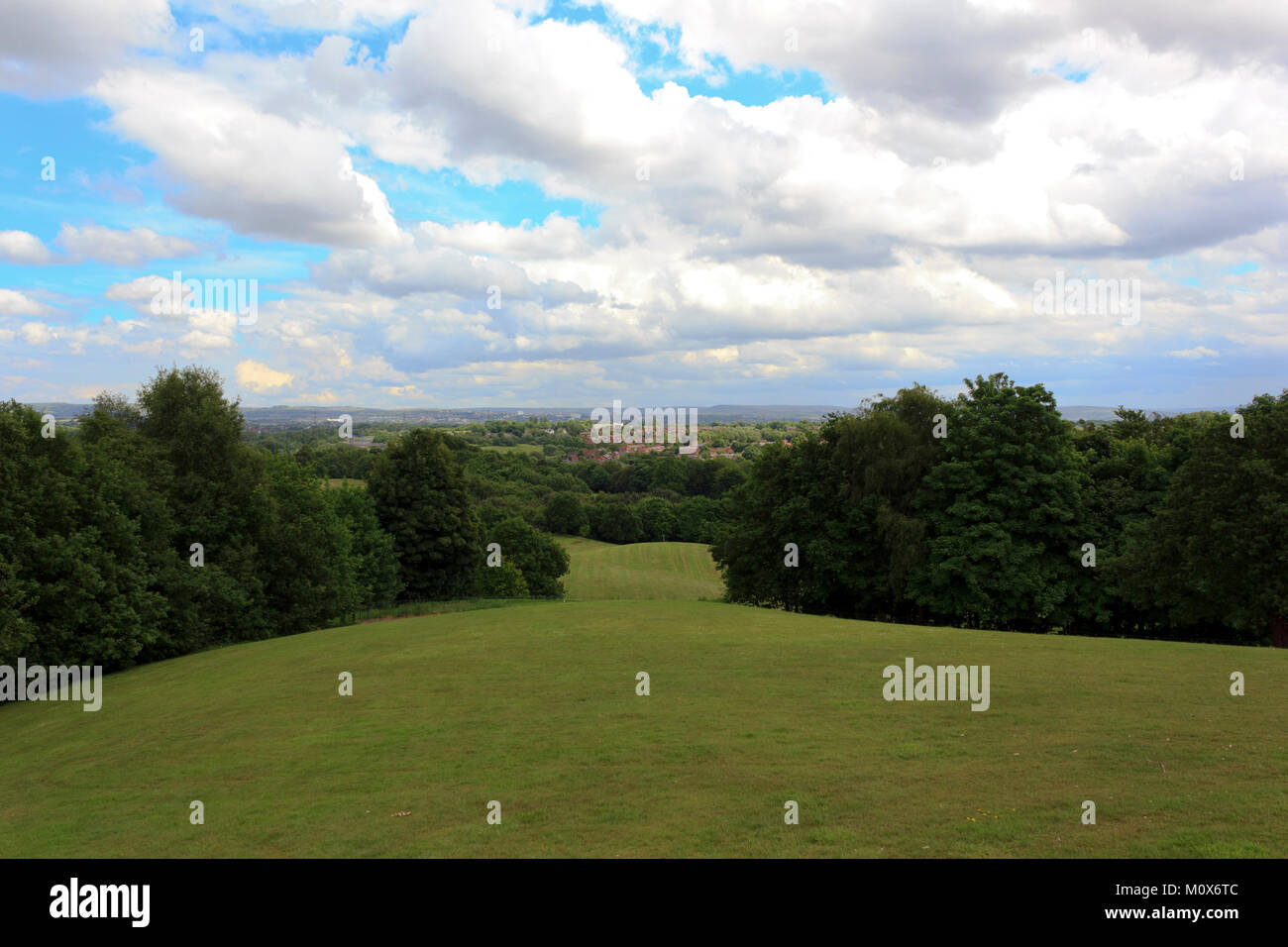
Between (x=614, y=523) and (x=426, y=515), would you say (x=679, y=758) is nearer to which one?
(x=426, y=515)

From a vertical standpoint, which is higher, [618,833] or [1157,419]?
[1157,419]

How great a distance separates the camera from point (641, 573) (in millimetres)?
95812

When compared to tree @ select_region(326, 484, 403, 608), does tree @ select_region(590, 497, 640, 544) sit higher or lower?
lower

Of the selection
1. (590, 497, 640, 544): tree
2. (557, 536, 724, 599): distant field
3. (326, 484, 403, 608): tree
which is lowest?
(557, 536, 724, 599): distant field

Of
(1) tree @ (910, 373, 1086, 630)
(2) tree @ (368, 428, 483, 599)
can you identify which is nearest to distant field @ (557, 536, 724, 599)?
(2) tree @ (368, 428, 483, 599)

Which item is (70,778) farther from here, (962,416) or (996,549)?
(962,416)

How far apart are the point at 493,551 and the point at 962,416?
121 feet

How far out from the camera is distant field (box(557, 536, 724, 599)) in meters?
84.9

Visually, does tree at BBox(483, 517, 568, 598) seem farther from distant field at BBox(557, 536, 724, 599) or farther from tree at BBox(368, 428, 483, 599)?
tree at BBox(368, 428, 483, 599)

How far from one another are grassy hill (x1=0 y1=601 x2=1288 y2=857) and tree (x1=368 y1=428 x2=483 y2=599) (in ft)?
116

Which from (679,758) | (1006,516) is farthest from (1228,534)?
(679,758)

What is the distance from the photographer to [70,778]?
47.8 feet

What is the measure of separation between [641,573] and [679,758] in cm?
8400

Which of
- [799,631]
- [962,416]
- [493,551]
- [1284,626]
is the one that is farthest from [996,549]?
[493,551]
